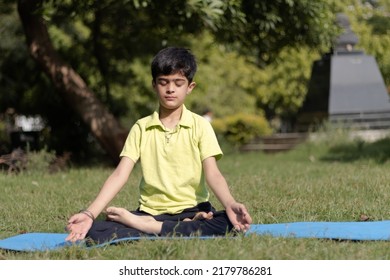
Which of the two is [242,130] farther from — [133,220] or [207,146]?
[133,220]

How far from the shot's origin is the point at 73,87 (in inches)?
478

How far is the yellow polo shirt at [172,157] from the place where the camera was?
15.8 ft

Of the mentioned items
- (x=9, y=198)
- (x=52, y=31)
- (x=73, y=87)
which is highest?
(x=52, y=31)

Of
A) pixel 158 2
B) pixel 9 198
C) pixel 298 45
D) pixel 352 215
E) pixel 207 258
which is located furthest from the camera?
pixel 298 45

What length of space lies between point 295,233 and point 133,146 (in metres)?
1.30

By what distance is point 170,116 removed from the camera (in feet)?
16.2

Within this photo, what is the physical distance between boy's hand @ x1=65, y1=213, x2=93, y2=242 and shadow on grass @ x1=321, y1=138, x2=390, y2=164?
921 centimetres

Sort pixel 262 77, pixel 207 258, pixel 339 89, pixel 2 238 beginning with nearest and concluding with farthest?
pixel 207 258
pixel 2 238
pixel 339 89
pixel 262 77

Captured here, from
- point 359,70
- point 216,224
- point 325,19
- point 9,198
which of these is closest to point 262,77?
point 359,70

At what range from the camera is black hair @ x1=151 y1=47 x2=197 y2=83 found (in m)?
4.71

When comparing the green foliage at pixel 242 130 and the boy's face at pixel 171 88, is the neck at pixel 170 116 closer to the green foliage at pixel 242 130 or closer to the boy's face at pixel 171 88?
the boy's face at pixel 171 88

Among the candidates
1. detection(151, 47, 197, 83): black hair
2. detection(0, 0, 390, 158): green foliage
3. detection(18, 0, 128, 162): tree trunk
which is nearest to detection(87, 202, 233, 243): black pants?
detection(151, 47, 197, 83): black hair

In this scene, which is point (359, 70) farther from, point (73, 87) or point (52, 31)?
point (73, 87)

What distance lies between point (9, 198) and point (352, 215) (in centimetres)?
373
